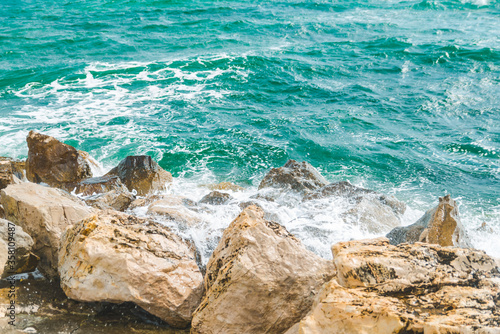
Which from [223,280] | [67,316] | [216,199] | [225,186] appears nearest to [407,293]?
[223,280]

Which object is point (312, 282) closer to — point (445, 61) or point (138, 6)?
point (445, 61)

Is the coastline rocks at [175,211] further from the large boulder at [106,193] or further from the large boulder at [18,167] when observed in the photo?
the large boulder at [18,167]

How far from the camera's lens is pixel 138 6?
117 ft

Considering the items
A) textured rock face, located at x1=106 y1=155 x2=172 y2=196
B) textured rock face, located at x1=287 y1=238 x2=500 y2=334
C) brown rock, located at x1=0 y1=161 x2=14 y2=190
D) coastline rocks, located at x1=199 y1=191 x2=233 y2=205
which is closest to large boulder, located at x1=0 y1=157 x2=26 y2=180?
textured rock face, located at x1=106 y1=155 x2=172 y2=196

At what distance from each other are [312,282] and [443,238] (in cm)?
386

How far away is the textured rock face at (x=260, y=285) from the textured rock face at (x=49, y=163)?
7.67 meters

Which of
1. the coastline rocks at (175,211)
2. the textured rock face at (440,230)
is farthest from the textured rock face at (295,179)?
the textured rock face at (440,230)

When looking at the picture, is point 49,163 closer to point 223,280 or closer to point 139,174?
point 139,174

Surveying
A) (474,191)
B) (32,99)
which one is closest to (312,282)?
(474,191)

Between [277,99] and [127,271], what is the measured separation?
51.3ft

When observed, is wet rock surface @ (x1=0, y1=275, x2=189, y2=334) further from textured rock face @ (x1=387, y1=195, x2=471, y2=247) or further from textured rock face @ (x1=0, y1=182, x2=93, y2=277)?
textured rock face @ (x1=387, y1=195, x2=471, y2=247)

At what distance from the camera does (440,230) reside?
817 cm

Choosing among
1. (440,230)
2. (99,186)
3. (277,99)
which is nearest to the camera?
(440,230)

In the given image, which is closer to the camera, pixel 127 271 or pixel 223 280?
pixel 223 280
